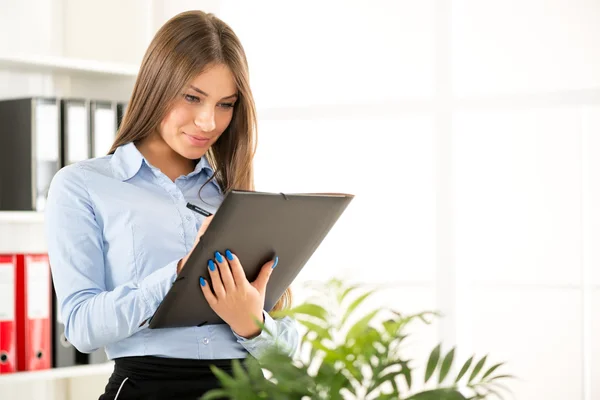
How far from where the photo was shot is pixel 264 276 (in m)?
1.50

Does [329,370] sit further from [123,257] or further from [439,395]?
[123,257]

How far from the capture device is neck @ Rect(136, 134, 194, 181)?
174 cm

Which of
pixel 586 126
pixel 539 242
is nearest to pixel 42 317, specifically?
pixel 539 242

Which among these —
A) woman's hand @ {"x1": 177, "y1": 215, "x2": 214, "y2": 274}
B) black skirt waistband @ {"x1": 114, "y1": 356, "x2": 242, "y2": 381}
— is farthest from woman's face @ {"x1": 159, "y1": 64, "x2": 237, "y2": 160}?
black skirt waistband @ {"x1": 114, "y1": 356, "x2": 242, "y2": 381}

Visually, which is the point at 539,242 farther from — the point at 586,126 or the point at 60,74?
the point at 60,74

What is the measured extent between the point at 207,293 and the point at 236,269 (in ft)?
0.22

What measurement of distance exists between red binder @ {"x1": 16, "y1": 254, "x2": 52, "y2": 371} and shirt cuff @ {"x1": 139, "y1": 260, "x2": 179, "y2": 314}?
43.5 inches

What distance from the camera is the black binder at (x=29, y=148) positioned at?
2486 mm

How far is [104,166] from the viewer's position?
169 centimetres

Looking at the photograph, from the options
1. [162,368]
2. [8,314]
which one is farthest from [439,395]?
[8,314]

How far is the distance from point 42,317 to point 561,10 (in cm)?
194

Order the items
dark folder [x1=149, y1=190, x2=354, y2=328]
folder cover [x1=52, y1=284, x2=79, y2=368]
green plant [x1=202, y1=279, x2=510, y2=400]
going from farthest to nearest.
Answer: folder cover [x1=52, y1=284, x2=79, y2=368], dark folder [x1=149, y1=190, x2=354, y2=328], green plant [x1=202, y1=279, x2=510, y2=400]

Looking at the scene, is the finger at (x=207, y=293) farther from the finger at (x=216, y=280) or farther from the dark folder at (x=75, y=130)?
the dark folder at (x=75, y=130)

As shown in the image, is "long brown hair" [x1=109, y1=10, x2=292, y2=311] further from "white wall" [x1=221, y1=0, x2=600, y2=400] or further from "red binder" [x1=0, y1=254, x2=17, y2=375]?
"white wall" [x1=221, y1=0, x2=600, y2=400]
